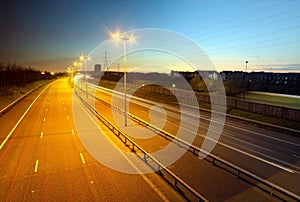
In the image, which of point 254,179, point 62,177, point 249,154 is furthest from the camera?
point 249,154

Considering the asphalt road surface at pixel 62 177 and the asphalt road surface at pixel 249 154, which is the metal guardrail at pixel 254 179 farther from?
the asphalt road surface at pixel 62 177

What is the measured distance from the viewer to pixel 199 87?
2341 inches

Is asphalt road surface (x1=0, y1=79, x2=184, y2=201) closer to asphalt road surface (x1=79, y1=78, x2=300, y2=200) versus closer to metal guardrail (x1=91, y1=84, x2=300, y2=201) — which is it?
asphalt road surface (x1=79, y1=78, x2=300, y2=200)

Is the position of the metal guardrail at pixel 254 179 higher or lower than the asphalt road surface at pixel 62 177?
higher

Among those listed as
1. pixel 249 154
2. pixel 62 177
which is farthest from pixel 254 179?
pixel 62 177

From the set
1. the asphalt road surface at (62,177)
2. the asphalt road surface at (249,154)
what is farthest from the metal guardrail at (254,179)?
the asphalt road surface at (62,177)

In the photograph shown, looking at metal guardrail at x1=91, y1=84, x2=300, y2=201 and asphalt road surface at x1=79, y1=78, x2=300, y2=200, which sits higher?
metal guardrail at x1=91, y1=84, x2=300, y2=201

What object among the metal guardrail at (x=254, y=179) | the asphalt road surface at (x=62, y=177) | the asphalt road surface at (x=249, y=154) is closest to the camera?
the metal guardrail at (x=254, y=179)

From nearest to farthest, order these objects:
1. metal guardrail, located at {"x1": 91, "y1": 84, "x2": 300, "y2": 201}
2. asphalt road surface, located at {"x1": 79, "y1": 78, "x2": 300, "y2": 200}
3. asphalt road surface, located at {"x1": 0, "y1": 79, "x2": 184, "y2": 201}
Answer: metal guardrail, located at {"x1": 91, "y1": 84, "x2": 300, "y2": 201} → asphalt road surface, located at {"x1": 0, "y1": 79, "x2": 184, "y2": 201} → asphalt road surface, located at {"x1": 79, "y1": 78, "x2": 300, "y2": 200}

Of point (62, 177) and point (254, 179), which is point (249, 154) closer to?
point (254, 179)

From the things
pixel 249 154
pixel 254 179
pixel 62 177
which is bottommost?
pixel 62 177

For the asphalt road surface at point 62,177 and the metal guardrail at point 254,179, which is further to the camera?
the asphalt road surface at point 62,177

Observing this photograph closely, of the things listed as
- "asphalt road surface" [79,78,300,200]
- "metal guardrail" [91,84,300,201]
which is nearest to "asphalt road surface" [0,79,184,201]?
"asphalt road surface" [79,78,300,200]

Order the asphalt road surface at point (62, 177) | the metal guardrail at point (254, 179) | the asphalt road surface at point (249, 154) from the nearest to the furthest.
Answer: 1. the metal guardrail at point (254, 179)
2. the asphalt road surface at point (62, 177)
3. the asphalt road surface at point (249, 154)
